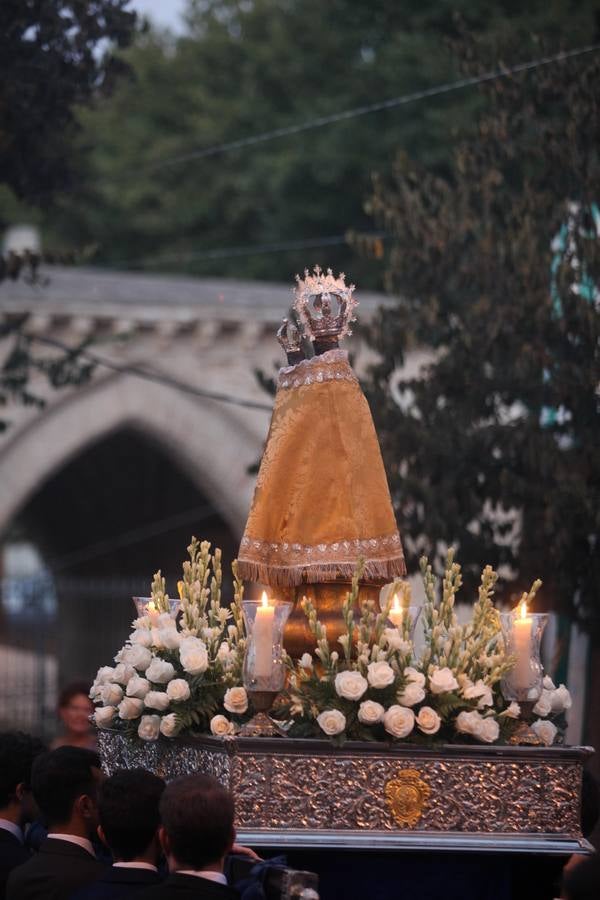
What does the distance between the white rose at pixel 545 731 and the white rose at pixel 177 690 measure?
1176mm

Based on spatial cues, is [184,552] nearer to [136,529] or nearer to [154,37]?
[136,529]

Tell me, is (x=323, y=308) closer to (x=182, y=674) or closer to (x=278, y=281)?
(x=182, y=674)

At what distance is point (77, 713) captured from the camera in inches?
364

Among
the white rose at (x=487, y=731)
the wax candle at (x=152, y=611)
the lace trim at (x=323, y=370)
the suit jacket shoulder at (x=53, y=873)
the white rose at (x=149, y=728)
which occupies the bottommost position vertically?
the suit jacket shoulder at (x=53, y=873)

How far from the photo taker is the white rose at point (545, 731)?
585 centimetres

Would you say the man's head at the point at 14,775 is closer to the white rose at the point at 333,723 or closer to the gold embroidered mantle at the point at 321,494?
the gold embroidered mantle at the point at 321,494

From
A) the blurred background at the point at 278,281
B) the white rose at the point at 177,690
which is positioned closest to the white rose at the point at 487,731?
the white rose at the point at 177,690

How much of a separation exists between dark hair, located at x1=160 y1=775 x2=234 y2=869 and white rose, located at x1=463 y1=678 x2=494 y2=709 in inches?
42.9

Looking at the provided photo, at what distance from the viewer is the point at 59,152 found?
1403cm

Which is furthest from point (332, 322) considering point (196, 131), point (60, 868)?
point (196, 131)

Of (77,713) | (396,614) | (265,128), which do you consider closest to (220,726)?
(396,614)

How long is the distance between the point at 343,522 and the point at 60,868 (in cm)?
153

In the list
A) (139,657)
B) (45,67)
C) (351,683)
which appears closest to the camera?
(351,683)

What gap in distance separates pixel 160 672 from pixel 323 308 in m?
1.44
